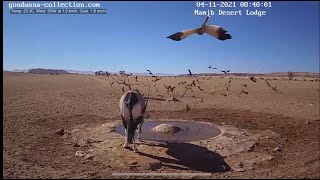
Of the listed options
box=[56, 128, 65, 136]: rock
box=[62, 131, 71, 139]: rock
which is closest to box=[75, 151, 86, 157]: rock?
box=[62, 131, 71, 139]: rock

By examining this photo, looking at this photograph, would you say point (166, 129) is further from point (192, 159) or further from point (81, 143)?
point (81, 143)

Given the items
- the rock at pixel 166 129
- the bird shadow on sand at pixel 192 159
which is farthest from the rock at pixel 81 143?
the rock at pixel 166 129

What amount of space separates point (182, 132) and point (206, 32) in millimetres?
6195

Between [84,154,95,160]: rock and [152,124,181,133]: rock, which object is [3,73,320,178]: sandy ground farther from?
[152,124,181,133]: rock

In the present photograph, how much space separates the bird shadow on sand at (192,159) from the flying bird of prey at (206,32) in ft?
11.8

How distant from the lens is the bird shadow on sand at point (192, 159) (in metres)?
8.89

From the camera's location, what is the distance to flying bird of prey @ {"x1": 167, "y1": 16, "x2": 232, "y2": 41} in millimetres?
6773

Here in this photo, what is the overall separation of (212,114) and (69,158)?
989cm

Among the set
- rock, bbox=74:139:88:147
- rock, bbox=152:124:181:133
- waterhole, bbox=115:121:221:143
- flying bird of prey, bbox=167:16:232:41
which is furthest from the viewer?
rock, bbox=152:124:181:133

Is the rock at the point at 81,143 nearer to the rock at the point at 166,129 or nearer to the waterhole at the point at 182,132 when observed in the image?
the waterhole at the point at 182,132

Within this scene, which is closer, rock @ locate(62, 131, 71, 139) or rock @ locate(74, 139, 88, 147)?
rock @ locate(74, 139, 88, 147)

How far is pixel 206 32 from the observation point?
7152mm

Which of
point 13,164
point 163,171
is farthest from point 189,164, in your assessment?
point 13,164

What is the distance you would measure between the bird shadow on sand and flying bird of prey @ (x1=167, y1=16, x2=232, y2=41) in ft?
11.8
